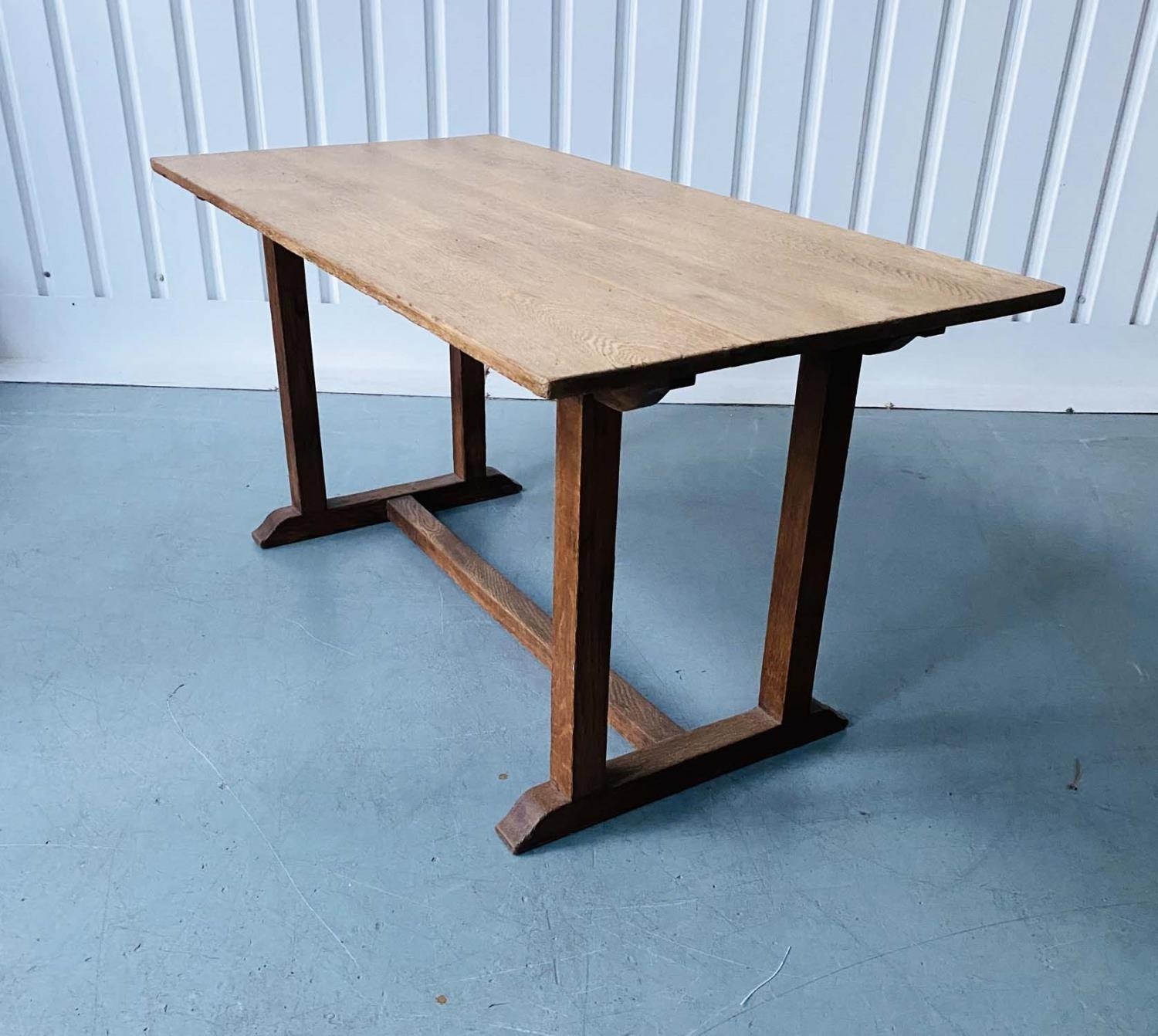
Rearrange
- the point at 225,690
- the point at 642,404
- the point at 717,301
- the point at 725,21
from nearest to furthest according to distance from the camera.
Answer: the point at 642,404 → the point at 717,301 → the point at 225,690 → the point at 725,21

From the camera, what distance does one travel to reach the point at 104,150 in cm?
354

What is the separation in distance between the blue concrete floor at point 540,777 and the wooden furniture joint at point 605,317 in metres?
0.09

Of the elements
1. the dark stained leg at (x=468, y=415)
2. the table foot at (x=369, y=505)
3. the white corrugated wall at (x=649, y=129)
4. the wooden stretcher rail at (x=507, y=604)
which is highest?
the white corrugated wall at (x=649, y=129)

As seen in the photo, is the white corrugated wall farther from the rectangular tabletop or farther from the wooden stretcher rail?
the wooden stretcher rail

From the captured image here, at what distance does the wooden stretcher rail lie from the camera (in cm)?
206

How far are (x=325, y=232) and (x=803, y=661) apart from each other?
1110mm

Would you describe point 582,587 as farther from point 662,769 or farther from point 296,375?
point 296,375

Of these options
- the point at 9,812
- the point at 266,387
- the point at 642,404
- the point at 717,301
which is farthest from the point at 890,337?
the point at 266,387

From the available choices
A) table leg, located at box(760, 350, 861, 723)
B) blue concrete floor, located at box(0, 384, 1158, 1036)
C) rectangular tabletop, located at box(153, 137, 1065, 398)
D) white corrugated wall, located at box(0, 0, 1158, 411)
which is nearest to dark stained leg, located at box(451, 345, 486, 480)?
blue concrete floor, located at box(0, 384, 1158, 1036)

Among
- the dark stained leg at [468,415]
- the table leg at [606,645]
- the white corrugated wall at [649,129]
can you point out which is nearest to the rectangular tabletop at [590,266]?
the table leg at [606,645]

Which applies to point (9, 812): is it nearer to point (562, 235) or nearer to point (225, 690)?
point (225, 690)

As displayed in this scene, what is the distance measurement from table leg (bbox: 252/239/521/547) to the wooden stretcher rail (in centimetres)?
10

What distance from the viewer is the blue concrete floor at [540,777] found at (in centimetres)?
158

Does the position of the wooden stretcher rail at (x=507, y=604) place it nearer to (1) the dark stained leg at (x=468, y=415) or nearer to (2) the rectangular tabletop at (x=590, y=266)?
(1) the dark stained leg at (x=468, y=415)
